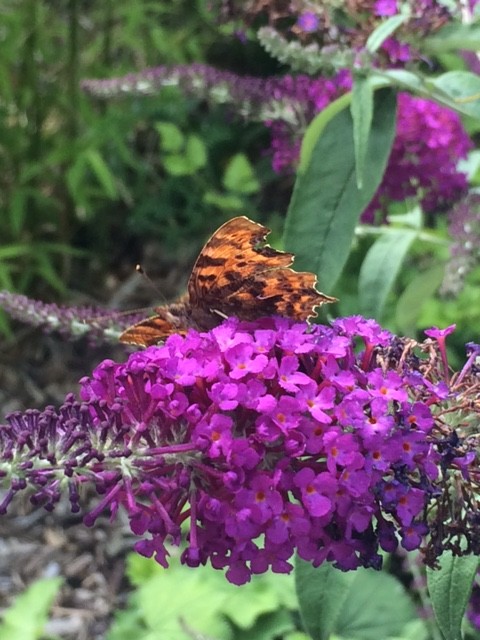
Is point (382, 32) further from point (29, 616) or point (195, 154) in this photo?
point (195, 154)

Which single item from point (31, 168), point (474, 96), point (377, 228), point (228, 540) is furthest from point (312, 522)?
point (31, 168)

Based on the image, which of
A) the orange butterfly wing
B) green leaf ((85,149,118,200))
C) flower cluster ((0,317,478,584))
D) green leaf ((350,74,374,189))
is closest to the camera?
flower cluster ((0,317,478,584))

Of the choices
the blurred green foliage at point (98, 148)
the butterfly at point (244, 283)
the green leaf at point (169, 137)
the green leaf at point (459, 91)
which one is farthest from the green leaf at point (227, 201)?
the butterfly at point (244, 283)

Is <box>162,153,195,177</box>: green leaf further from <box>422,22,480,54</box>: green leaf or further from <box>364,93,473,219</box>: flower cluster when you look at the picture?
<box>422,22,480,54</box>: green leaf

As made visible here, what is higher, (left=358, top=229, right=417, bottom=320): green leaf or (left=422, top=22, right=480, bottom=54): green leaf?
(left=422, top=22, right=480, bottom=54): green leaf

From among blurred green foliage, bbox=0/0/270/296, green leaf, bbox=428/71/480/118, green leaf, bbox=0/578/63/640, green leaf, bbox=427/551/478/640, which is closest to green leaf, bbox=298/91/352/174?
green leaf, bbox=428/71/480/118

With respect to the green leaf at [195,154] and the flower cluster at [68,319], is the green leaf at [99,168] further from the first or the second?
the flower cluster at [68,319]

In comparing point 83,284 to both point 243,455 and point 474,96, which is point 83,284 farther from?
point 243,455
